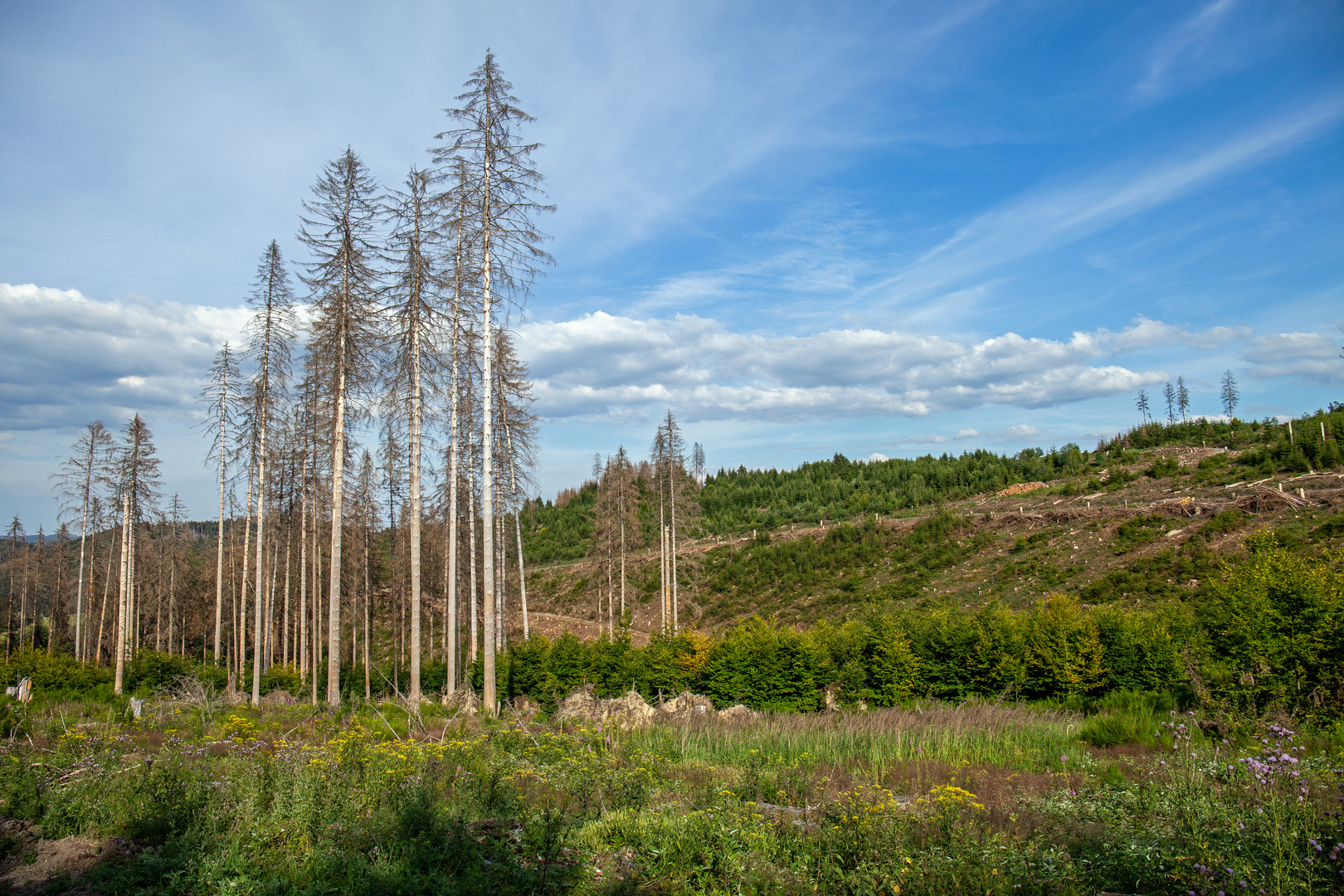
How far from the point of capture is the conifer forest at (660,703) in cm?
499

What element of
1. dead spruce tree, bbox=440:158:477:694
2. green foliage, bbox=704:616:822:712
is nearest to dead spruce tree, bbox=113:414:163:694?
dead spruce tree, bbox=440:158:477:694

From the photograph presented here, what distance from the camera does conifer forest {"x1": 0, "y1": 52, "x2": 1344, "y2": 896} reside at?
16.4ft

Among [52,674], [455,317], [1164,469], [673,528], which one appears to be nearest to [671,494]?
[673,528]

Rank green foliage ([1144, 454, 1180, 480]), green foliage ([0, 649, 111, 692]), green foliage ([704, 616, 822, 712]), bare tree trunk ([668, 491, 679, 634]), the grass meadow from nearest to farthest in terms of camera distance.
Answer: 1. the grass meadow
2. green foliage ([704, 616, 822, 712])
3. green foliage ([0, 649, 111, 692])
4. bare tree trunk ([668, 491, 679, 634])
5. green foliage ([1144, 454, 1180, 480])

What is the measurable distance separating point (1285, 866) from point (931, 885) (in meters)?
2.09

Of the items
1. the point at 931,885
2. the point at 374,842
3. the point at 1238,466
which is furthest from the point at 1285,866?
the point at 1238,466

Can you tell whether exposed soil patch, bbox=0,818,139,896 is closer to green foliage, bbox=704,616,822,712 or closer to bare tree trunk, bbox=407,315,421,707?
bare tree trunk, bbox=407,315,421,707

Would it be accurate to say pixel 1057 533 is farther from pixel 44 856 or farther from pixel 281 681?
pixel 44 856

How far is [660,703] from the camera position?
51.2ft

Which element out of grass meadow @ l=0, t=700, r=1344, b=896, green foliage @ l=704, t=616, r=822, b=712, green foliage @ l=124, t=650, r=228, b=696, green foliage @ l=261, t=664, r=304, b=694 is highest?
grass meadow @ l=0, t=700, r=1344, b=896

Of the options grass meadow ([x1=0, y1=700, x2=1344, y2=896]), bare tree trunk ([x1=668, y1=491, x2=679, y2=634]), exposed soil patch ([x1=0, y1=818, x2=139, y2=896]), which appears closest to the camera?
grass meadow ([x1=0, y1=700, x2=1344, y2=896])

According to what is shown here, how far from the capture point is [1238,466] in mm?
37375

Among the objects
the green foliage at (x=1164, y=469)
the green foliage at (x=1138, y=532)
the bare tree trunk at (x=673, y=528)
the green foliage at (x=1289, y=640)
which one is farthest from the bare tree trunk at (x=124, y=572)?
the green foliage at (x=1164, y=469)

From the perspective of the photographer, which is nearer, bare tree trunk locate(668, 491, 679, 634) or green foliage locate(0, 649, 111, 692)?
green foliage locate(0, 649, 111, 692)
